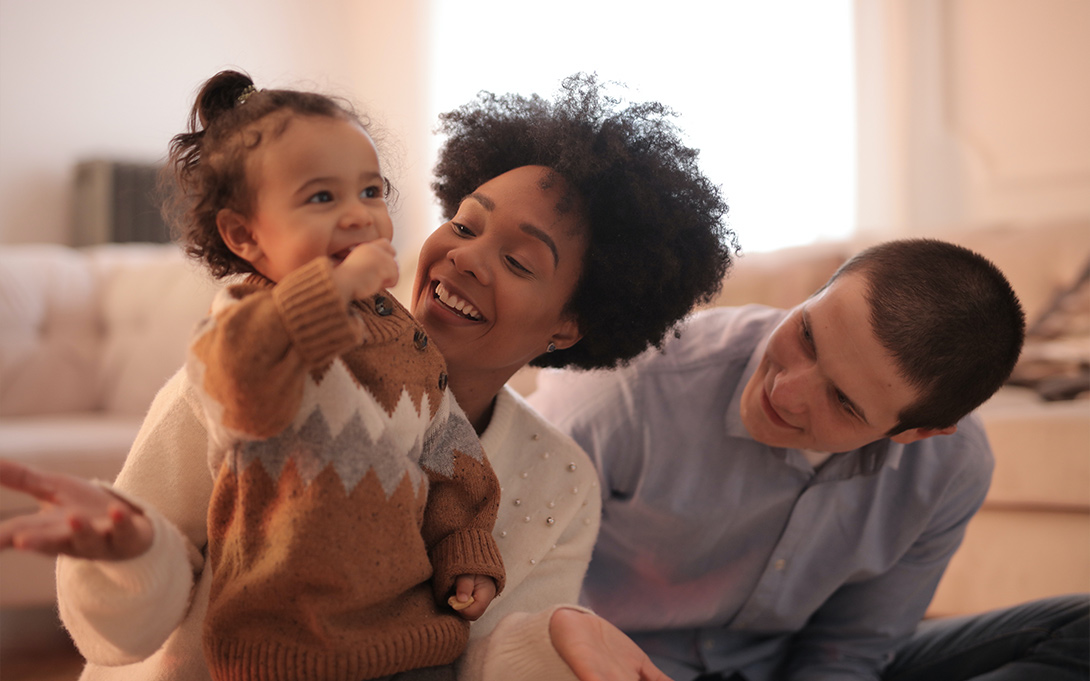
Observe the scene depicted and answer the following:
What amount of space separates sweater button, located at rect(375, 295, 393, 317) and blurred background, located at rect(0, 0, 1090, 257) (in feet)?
11.1

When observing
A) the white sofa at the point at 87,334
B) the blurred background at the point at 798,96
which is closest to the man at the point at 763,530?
the white sofa at the point at 87,334

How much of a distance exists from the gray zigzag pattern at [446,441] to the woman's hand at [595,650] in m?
0.22

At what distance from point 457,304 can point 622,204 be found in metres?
0.29

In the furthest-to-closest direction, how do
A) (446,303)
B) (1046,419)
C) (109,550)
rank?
(1046,419) → (446,303) → (109,550)

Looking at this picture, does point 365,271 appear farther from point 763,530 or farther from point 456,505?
point 763,530

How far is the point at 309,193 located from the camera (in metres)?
0.81

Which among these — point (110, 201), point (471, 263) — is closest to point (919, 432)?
point (471, 263)

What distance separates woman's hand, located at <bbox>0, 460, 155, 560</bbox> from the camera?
2.32ft

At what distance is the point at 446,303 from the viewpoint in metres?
1.15

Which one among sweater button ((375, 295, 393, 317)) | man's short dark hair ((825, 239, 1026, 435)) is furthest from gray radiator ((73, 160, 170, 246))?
man's short dark hair ((825, 239, 1026, 435))

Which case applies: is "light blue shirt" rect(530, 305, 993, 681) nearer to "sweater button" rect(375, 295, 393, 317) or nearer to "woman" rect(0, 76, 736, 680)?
"woman" rect(0, 76, 736, 680)

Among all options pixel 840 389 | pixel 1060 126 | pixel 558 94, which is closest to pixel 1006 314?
pixel 840 389

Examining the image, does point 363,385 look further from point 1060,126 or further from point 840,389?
point 1060,126

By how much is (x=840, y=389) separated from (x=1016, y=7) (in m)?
3.99
